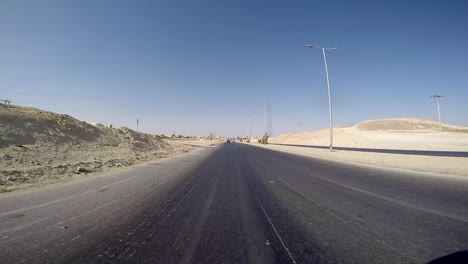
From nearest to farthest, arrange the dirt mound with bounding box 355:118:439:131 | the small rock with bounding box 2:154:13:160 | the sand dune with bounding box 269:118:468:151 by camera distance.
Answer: the small rock with bounding box 2:154:13:160 → the sand dune with bounding box 269:118:468:151 → the dirt mound with bounding box 355:118:439:131

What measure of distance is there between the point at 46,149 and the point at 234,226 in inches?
723

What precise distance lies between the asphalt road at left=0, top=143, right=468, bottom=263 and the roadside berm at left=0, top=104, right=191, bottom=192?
4.27m

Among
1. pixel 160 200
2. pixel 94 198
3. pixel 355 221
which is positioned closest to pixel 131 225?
pixel 160 200

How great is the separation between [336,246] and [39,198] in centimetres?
718

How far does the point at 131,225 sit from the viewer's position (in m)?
3.39

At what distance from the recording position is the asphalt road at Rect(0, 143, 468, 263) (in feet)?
7.98

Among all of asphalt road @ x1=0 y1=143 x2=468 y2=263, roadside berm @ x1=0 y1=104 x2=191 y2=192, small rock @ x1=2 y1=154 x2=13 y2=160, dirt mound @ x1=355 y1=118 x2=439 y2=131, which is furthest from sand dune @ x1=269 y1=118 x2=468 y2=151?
small rock @ x1=2 y1=154 x2=13 y2=160

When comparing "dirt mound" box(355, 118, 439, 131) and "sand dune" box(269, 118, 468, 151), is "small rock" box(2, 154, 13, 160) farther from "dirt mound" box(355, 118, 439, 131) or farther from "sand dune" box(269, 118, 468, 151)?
"dirt mound" box(355, 118, 439, 131)

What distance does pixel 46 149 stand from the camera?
14930mm

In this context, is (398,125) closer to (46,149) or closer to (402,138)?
(402,138)

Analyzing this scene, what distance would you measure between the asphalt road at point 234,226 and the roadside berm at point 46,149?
4.27 meters

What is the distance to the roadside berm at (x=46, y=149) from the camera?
9070 mm

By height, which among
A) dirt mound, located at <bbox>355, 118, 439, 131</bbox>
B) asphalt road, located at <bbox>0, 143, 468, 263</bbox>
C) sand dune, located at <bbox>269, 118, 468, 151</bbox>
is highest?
dirt mound, located at <bbox>355, 118, 439, 131</bbox>

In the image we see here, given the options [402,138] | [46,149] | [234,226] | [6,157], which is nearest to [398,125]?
[402,138]
